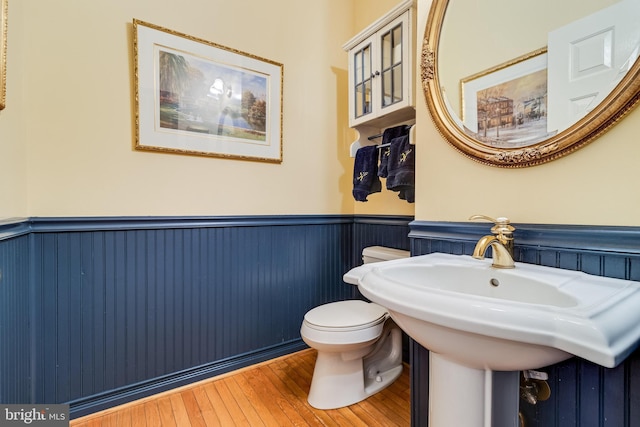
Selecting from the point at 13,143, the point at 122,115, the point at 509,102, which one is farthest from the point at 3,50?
the point at 509,102

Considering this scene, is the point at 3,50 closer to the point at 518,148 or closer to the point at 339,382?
the point at 518,148

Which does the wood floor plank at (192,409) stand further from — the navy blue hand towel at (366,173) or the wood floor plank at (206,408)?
the navy blue hand towel at (366,173)

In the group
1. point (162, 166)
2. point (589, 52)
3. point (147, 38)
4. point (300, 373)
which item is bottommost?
point (300, 373)

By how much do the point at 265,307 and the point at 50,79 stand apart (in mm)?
1500

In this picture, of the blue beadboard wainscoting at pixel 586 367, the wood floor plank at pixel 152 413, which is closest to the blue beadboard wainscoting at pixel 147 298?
the wood floor plank at pixel 152 413

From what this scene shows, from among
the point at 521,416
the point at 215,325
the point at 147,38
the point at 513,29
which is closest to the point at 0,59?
the point at 147,38

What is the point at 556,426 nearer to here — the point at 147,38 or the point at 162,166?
the point at 162,166

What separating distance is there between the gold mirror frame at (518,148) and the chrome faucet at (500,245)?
0.70 feet

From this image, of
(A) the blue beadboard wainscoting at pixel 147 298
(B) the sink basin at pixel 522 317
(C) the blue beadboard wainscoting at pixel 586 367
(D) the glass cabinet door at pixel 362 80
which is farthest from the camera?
(D) the glass cabinet door at pixel 362 80

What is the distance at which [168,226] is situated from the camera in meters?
1.50

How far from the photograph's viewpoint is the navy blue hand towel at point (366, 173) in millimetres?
1728

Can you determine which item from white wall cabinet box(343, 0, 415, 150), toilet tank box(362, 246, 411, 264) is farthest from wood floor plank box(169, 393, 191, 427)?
white wall cabinet box(343, 0, 415, 150)

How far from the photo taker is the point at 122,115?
4.54ft

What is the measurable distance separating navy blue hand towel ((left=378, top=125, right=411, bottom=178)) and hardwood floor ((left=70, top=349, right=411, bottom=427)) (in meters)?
1.14
